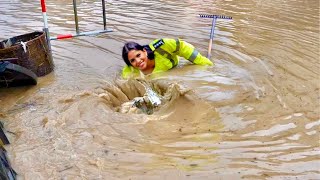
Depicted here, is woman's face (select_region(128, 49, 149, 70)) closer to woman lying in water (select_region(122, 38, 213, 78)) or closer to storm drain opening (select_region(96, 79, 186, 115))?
woman lying in water (select_region(122, 38, 213, 78))

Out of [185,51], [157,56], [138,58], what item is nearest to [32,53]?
[138,58]

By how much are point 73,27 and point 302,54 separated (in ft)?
15.7

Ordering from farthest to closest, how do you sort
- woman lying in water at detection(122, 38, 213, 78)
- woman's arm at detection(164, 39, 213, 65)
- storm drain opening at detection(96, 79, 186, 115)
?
1. woman's arm at detection(164, 39, 213, 65)
2. woman lying in water at detection(122, 38, 213, 78)
3. storm drain opening at detection(96, 79, 186, 115)

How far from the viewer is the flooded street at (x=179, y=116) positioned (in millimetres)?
3023

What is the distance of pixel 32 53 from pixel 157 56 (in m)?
1.71

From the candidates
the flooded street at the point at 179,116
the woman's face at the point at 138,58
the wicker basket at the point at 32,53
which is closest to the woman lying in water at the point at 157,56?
the woman's face at the point at 138,58

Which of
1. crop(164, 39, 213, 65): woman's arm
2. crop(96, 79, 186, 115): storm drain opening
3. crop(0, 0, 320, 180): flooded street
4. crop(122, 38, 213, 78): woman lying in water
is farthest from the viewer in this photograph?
crop(164, 39, 213, 65): woman's arm

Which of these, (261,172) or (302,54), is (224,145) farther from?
(302,54)

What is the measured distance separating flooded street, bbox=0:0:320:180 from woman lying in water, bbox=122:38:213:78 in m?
0.16

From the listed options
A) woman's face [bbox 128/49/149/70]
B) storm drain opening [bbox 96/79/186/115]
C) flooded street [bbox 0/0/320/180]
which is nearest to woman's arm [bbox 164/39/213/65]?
flooded street [bbox 0/0/320/180]

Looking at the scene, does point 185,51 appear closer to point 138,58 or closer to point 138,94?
point 138,58

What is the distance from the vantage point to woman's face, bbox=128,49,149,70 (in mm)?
4781

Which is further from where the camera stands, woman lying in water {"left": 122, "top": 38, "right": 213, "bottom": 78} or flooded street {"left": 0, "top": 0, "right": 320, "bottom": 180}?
woman lying in water {"left": 122, "top": 38, "right": 213, "bottom": 78}

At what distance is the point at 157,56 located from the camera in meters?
5.10
